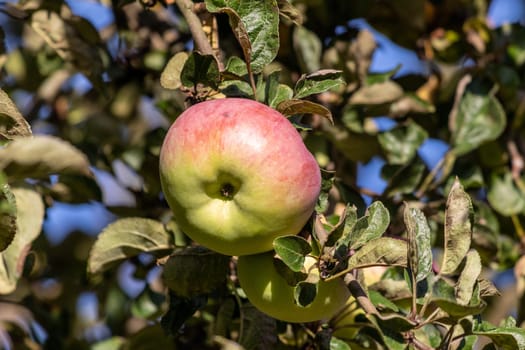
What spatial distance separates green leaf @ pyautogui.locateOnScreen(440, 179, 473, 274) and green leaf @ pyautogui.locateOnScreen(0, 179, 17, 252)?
503 millimetres

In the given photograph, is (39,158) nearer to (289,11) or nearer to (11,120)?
(11,120)

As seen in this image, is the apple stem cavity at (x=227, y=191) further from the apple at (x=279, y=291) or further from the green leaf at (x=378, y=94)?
the green leaf at (x=378, y=94)

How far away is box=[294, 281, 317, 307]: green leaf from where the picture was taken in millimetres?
975

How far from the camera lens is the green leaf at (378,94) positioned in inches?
63.6

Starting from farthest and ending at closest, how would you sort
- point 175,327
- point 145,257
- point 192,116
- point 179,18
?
1. point 179,18
2. point 145,257
3. point 175,327
4. point 192,116

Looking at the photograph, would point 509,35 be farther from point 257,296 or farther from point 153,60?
point 257,296

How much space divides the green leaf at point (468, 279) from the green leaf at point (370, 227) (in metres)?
0.11

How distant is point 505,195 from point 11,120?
115 centimetres

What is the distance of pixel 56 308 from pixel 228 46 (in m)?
0.80

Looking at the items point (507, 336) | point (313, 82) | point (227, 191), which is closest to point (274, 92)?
point (313, 82)

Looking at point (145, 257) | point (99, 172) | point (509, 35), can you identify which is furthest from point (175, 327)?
point (509, 35)

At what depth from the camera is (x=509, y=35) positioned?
188cm

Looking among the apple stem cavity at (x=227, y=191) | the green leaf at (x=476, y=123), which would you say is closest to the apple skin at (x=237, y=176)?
the apple stem cavity at (x=227, y=191)

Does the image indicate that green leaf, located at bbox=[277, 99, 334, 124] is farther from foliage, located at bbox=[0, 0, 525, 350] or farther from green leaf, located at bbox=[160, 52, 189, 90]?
green leaf, located at bbox=[160, 52, 189, 90]
